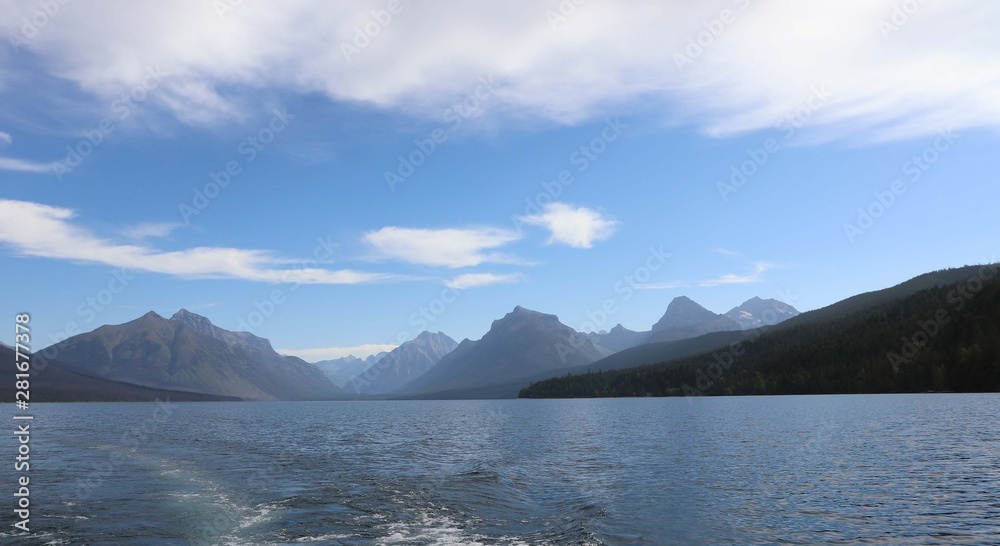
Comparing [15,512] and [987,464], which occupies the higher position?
[15,512]

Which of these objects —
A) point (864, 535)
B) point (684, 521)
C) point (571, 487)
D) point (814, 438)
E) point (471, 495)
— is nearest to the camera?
point (864, 535)

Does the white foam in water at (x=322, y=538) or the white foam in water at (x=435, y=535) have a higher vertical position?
the white foam in water at (x=322, y=538)

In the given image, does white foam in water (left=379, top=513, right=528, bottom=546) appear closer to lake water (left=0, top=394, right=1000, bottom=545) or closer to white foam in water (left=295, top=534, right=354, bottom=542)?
lake water (left=0, top=394, right=1000, bottom=545)

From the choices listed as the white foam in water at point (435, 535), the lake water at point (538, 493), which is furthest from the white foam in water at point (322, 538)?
the white foam in water at point (435, 535)

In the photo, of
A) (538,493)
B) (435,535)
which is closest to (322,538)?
(435,535)

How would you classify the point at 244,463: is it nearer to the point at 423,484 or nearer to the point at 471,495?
the point at 423,484

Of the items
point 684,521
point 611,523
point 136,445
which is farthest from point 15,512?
Result: point 136,445

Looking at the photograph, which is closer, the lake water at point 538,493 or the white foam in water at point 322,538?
the white foam in water at point 322,538

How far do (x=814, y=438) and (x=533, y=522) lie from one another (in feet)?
206

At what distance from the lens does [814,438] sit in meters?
86.1

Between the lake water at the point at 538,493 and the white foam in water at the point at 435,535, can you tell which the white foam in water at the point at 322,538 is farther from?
the white foam in water at the point at 435,535

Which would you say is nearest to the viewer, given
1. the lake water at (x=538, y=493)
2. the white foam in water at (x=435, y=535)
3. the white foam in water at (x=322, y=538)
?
the white foam in water at (x=322, y=538)

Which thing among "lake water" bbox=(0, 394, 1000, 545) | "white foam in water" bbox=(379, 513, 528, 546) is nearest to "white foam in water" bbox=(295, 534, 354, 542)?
"lake water" bbox=(0, 394, 1000, 545)

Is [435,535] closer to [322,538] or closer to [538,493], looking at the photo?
[322,538]
